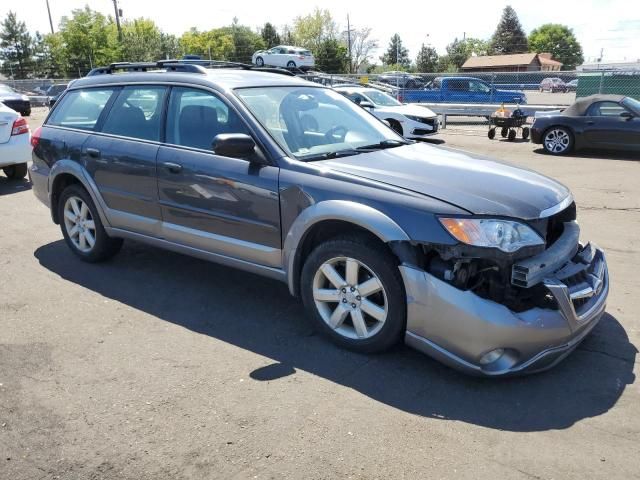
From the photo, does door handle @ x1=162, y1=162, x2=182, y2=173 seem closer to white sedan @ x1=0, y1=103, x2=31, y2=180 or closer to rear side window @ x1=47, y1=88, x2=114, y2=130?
rear side window @ x1=47, y1=88, x2=114, y2=130

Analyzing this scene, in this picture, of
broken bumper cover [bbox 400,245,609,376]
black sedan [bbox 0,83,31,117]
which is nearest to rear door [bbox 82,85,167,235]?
broken bumper cover [bbox 400,245,609,376]

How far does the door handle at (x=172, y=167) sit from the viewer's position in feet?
14.5

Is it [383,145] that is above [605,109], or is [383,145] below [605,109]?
above

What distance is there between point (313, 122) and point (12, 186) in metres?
7.25

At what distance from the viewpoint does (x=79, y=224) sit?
5559 mm

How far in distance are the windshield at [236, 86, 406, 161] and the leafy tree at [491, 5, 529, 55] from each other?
108m

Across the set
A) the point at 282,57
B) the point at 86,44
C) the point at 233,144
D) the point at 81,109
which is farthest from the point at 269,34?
the point at 233,144

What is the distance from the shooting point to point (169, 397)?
3.28 m

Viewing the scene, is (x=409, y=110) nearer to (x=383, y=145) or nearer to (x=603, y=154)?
(x=603, y=154)

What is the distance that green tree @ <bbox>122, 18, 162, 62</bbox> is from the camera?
5516 centimetres

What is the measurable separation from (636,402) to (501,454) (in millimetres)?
965

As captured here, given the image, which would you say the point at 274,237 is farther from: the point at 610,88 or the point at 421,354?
the point at 610,88

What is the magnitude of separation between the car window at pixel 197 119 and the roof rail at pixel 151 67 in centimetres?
29

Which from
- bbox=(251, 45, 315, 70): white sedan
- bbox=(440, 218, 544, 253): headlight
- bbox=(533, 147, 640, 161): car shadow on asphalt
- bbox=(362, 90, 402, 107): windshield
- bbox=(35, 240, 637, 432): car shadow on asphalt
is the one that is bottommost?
bbox=(533, 147, 640, 161): car shadow on asphalt
